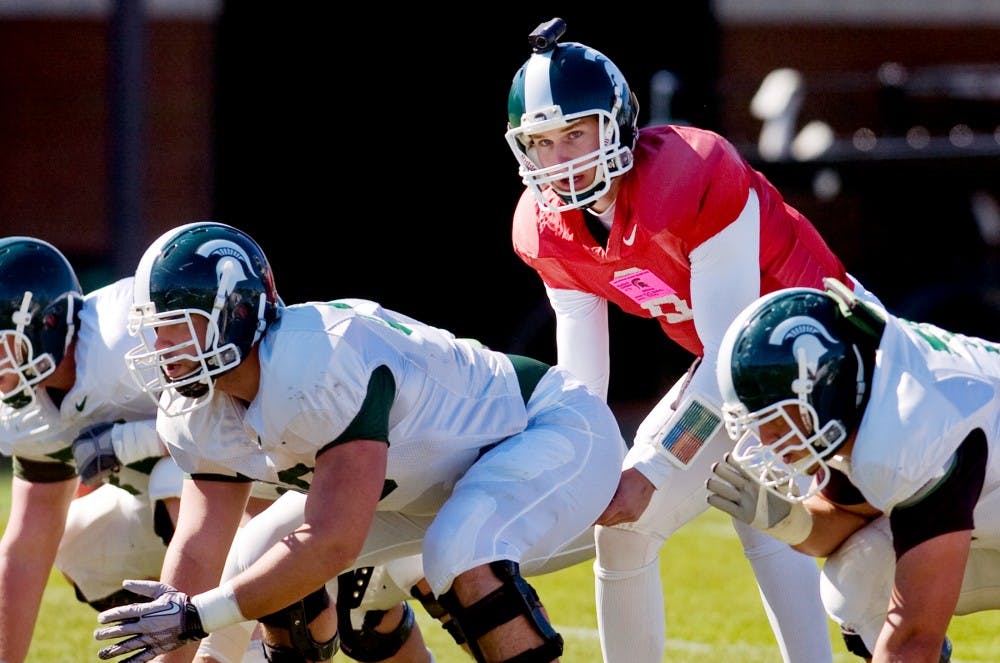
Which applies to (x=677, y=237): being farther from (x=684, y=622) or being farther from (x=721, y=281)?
(x=684, y=622)

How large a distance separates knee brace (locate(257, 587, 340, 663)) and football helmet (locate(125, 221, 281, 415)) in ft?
1.73

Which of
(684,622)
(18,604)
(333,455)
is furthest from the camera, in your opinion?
(684,622)

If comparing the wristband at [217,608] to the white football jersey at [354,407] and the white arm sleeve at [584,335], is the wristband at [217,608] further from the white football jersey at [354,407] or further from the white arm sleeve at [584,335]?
the white arm sleeve at [584,335]

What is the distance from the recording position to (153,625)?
301 cm

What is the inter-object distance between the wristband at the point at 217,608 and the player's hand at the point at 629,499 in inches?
35.3

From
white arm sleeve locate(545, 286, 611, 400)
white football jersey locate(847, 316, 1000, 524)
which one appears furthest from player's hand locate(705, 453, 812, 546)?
white arm sleeve locate(545, 286, 611, 400)

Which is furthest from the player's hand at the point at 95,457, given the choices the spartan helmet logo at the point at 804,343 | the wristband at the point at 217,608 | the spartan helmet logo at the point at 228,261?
the spartan helmet logo at the point at 804,343

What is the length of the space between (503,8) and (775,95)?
182 centimetres

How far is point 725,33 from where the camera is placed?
41.1 ft

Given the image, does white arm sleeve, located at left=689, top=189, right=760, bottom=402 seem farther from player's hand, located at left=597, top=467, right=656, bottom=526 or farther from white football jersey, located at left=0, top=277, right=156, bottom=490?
white football jersey, located at left=0, top=277, right=156, bottom=490

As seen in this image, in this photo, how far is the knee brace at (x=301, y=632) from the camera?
3.49 m

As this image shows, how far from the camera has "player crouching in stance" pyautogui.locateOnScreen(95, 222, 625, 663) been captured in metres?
3.08

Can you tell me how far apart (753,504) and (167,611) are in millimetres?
1249

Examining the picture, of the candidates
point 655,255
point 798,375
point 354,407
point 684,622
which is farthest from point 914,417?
point 684,622
